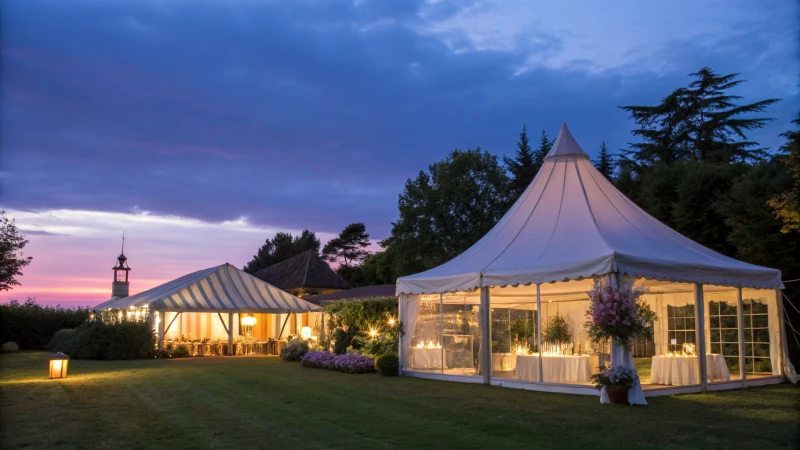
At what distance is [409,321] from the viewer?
47.5 feet

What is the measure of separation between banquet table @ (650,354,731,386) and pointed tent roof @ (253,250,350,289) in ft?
86.8

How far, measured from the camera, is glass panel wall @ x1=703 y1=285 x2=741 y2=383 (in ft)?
42.3

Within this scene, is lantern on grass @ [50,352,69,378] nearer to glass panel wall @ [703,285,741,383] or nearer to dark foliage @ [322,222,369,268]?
glass panel wall @ [703,285,741,383]

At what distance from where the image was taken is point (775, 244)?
15297mm

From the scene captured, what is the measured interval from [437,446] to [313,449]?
1235 millimetres

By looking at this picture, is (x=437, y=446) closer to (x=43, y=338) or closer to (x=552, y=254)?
(x=552, y=254)

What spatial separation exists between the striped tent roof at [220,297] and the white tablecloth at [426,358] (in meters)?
11.0

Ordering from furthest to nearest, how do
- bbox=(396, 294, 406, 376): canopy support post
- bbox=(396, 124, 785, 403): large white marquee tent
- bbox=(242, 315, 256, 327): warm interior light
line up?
bbox=(242, 315, 256, 327): warm interior light → bbox=(396, 294, 406, 376): canopy support post → bbox=(396, 124, 785, 403): large white marquee tent

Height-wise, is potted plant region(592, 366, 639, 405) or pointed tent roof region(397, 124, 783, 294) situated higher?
pointed tent roof region(397, 124, 783, 294)

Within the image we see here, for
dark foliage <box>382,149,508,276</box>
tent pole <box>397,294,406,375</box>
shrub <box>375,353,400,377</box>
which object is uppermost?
dark foliage <box>382,149,508,276</box>

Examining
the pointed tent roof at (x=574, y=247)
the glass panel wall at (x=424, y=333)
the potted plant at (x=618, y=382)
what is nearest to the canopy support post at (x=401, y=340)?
the glass panel wall at (x=424, y=333)

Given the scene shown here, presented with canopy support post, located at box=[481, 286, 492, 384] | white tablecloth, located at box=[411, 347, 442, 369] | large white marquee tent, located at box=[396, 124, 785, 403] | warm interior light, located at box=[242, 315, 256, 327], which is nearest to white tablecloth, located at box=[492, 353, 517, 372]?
large white marquee tent, located at box=[396, 124, 785, 403]

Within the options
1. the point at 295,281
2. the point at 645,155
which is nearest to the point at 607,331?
the point at 645,155

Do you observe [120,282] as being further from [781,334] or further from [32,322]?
[781,334]
